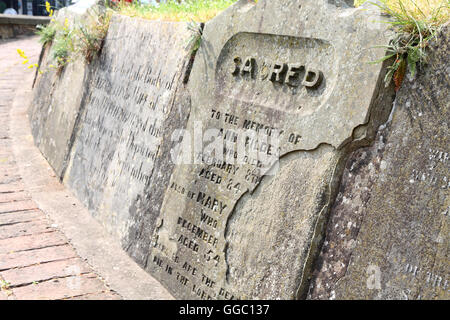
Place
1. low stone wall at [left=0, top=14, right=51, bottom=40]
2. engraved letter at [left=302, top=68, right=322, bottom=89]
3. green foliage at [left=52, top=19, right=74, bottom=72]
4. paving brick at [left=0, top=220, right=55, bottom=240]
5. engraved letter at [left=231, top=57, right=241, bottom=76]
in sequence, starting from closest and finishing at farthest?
engraved letter at [left=302, top=68, right=322, bottom=89] → engraved letter at [left=231, top=57, right=241, bottom=76] → paving brick at [left=0, top=220, right=55, bottom=240] → green foliage at [left=52, top=19, right=74, bottom=72] → low stone wall at [left=0, top=14, right=51, bottom=40]

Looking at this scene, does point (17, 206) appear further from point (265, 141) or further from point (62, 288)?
point (265, 141)

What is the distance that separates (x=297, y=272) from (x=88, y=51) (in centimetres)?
363

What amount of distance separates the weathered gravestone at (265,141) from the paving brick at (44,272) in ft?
1.57

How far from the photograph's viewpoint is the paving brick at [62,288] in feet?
10.0

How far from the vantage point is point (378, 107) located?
2252mm

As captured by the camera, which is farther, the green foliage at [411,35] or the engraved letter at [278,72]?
the engraved letter at [278,72]

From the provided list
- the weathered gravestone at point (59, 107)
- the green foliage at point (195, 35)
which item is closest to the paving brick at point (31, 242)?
the weathered gravestone at point (59, 107)

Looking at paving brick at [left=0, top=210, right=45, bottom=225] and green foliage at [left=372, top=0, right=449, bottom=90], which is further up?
green foliage at [left=372, top=0, right=449, bottom=90]

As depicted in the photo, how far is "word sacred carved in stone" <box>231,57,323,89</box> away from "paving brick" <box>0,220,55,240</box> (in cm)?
196

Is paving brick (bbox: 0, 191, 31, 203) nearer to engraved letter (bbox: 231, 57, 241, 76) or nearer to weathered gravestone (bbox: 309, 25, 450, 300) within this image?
engraved letter (bbox: 231, 57, 241, 76)

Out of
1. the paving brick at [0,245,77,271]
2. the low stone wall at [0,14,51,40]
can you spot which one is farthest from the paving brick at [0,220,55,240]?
the low stone wall at [0,14,51,40]

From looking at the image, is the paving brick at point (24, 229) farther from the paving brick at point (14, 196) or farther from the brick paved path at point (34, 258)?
the paving brick at point (14, 196)

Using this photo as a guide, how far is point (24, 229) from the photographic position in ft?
13.0

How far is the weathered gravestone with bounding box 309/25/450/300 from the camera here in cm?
198
